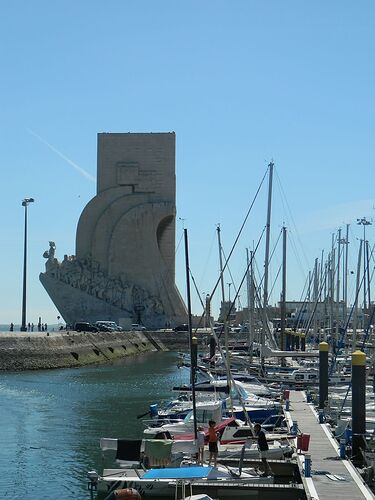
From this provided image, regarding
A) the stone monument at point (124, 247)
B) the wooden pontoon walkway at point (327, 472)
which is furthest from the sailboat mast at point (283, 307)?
the stone monument at point (124, 247)

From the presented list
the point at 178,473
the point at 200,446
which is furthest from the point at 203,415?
the point at 178,473

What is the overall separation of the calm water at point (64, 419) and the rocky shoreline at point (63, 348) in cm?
160

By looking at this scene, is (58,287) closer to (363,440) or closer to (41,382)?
(41,382)

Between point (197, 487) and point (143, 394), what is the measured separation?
20.6 meters

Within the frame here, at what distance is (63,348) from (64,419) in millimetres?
25379

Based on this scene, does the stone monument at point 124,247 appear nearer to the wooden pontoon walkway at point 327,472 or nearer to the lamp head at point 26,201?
the lamp head at point 26,201

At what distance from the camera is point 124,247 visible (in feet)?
280

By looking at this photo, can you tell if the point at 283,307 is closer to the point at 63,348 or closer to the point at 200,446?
the point at 63,348

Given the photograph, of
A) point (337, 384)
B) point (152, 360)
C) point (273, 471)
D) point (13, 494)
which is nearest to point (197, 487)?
point (273, 471)

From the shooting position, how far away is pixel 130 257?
85312 millimetres

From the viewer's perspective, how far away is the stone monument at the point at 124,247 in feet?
275

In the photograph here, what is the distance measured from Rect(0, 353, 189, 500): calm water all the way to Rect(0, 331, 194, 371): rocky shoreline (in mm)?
1602

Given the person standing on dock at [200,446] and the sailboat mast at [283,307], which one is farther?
the sailboat mast at [283,307]

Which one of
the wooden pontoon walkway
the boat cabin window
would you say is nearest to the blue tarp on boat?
the wooden pontoon walkway
